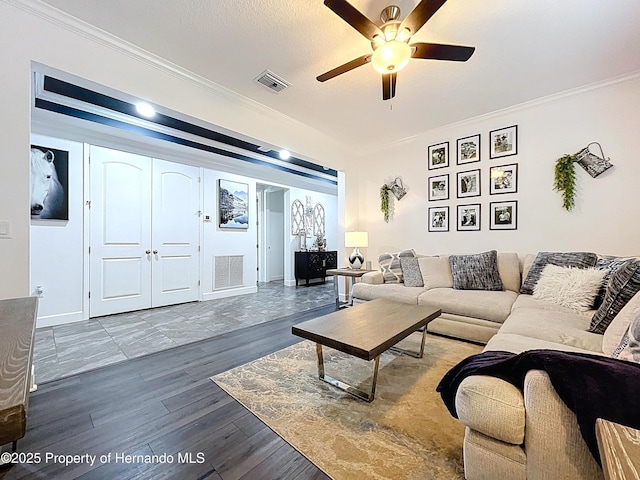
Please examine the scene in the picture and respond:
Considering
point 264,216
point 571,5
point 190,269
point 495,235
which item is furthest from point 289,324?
point 264,216

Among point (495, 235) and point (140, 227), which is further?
point (140, 227)

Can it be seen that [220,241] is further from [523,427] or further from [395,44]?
[523,427]

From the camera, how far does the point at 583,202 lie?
310 cm

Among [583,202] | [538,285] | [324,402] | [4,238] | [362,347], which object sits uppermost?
[583,202]

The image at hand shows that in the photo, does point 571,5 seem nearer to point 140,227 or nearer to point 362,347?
point 362,347

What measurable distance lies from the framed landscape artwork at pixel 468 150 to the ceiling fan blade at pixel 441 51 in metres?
2.09

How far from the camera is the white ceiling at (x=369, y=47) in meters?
1.99

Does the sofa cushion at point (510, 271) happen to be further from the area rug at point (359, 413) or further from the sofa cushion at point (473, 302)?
the area rug at point (359, 413)

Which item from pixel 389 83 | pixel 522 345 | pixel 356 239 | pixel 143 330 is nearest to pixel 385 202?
pixel 356 239

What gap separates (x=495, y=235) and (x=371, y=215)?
192cm

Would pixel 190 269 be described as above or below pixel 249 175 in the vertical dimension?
below

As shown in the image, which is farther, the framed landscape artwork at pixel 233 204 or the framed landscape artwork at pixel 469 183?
the framed landscape artwork at pixel 233 204

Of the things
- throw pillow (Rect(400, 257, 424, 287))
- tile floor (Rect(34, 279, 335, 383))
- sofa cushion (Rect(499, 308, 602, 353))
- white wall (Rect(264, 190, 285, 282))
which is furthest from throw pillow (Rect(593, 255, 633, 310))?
white wall (Rect(264, 190, 285, 282))

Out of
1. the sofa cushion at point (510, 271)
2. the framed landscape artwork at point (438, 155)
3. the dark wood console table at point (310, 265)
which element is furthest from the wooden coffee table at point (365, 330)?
the dark wood console table at point (310, 265)
